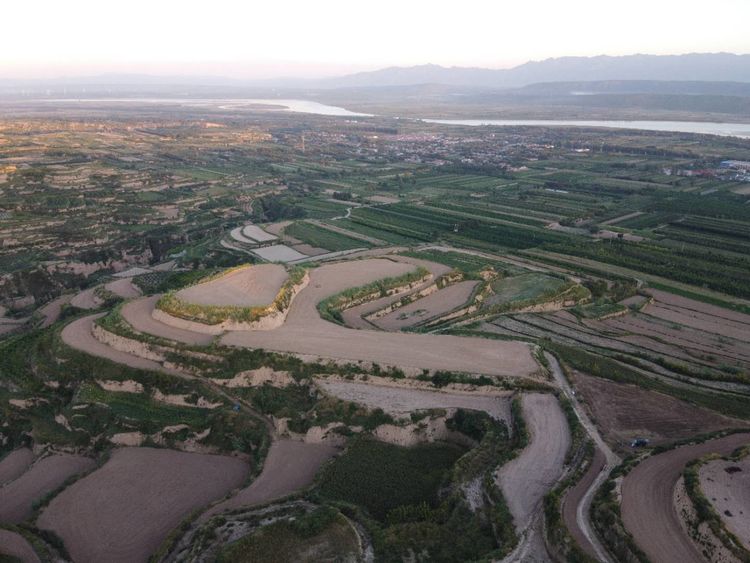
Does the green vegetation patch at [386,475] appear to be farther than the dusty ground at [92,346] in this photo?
No

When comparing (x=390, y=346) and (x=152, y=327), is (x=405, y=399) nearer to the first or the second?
(x=390, y=346)

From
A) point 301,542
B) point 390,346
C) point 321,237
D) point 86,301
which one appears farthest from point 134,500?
point 321,237

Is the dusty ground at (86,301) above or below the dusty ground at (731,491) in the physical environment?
below

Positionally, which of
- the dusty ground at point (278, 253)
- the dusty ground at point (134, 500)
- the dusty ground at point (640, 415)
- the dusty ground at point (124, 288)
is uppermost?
the dusty ground at point (640, 415)

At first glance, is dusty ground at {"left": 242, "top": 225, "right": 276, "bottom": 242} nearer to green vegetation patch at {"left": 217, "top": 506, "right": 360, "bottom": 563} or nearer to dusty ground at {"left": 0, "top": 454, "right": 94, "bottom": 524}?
dusty ground at {"left": 0, "top": 454, "right": 94, "bottom": 524}

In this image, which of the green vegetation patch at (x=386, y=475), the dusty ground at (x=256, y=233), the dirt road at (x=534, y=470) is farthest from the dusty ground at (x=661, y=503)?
the dusty ground at (x=256, y=233)

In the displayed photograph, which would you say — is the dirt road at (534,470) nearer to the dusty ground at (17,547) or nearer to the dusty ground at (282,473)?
the dusty ground at (282,473)

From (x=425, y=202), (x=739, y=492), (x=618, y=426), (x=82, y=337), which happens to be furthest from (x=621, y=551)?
(x=425, y=202)
